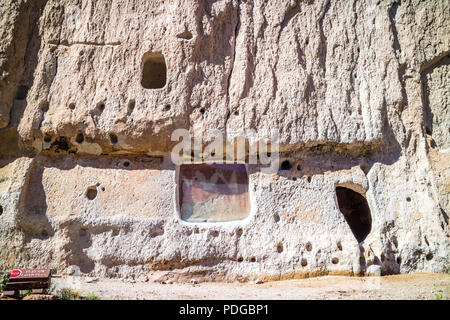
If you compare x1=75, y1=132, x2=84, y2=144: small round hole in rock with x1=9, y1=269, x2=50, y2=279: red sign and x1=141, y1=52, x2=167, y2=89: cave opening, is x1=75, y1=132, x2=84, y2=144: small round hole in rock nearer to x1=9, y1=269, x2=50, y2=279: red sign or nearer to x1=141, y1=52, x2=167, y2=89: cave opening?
x1=141, y1=52, x2=167, y2=89: cave opening

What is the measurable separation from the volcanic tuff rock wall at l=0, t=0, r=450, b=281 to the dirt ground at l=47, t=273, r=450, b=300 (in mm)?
262

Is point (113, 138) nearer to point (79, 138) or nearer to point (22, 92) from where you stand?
point (79, 138)

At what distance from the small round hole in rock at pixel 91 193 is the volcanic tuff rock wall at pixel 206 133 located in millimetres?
19

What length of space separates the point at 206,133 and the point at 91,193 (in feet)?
6.00

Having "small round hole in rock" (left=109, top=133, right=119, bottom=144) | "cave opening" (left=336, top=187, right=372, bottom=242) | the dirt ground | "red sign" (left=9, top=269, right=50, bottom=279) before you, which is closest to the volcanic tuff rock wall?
"small round hole in rock" (left=109, top=133, right=119, bottom=144)

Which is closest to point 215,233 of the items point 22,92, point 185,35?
point 185,35

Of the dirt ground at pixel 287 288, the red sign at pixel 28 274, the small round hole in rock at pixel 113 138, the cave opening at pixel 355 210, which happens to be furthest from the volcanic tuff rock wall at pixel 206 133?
the red sign at pixel 28 274

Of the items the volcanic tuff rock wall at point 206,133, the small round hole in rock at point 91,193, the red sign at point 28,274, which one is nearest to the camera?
the red sign at point 28,274

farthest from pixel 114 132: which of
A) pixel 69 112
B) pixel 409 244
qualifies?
pixel 409 244

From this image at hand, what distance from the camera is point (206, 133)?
681 cm

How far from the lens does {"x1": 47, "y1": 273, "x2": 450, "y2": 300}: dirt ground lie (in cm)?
520

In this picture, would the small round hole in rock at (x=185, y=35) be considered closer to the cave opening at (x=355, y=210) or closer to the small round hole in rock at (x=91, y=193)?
the small round hole in rock at (x=91, y=193)

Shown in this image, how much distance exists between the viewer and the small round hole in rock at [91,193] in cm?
667

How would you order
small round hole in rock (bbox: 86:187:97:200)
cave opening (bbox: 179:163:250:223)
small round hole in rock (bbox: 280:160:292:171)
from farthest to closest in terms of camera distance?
small round hole in rock (bbox: 280:160:292:171)
cave opening (bbox: 179:163:250:223)
small round hole in rock (bbox: 86:187:97:200)
